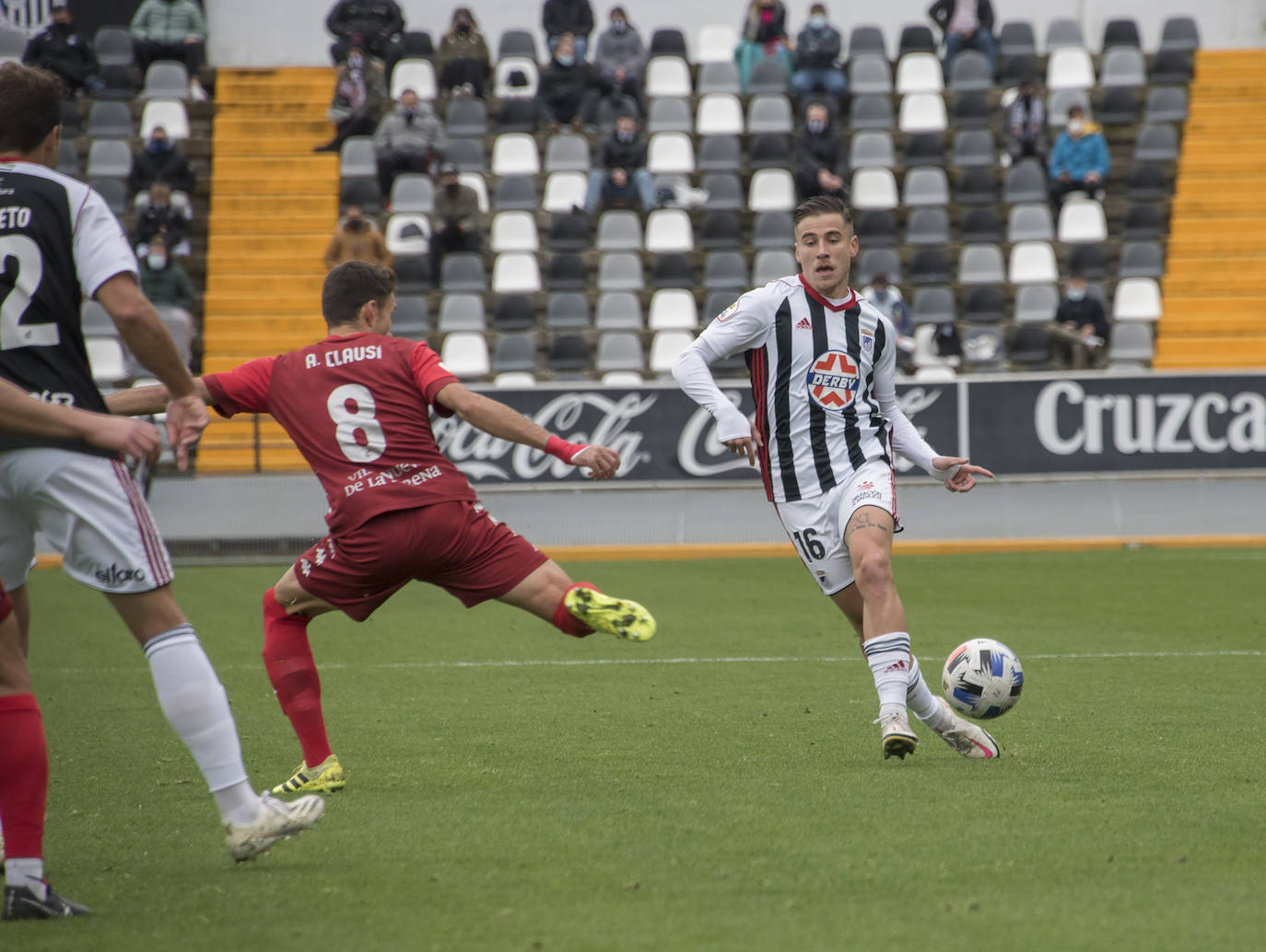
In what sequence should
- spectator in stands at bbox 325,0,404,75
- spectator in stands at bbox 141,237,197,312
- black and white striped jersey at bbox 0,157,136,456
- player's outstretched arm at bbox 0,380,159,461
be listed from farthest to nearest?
spectator in stands at bbox 325,0,404,75 < spectator in stands at bbox 141,237,197,312 < black and white striped jersey at bbox 0,157,136,456 < player's outstretched arm at bbox 0,380,159,461

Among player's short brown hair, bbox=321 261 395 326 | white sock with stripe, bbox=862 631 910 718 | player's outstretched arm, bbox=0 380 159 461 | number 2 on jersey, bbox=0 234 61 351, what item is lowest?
white sock with stripe, bbox=862 631 910 718

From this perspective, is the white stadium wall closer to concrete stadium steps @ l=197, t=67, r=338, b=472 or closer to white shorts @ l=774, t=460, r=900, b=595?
concrete stadium steps @ l=197, t=67, r=338, b=472

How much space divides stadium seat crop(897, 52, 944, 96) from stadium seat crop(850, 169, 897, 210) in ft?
6.83

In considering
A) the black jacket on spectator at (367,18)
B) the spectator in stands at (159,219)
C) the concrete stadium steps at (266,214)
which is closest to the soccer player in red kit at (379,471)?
the concrete stadium steps at (266,214)

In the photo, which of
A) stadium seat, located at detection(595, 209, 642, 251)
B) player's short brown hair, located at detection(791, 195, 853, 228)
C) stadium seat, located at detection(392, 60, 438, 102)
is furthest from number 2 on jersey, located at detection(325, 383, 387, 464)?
stadium seat, located at detection(392, 60, 438, 102)

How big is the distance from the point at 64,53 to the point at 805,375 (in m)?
19.2

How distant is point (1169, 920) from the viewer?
12.0 ft

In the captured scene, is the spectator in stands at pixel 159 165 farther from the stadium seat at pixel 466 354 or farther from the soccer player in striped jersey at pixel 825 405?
the soccer player in striped jersey at pixel 825 405

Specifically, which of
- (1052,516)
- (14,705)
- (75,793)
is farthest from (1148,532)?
(14,705)

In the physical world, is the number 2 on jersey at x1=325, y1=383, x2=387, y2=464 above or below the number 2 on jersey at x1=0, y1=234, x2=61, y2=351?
below

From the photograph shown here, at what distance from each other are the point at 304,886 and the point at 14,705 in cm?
87

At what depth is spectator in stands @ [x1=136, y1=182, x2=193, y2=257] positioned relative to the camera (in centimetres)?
1978

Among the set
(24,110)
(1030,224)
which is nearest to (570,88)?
(1030,224)

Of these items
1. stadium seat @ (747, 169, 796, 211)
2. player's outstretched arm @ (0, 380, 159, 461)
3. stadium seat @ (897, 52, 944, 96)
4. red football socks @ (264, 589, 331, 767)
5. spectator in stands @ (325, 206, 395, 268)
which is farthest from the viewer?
stadium seat @ (897, 52, 944, 96)
